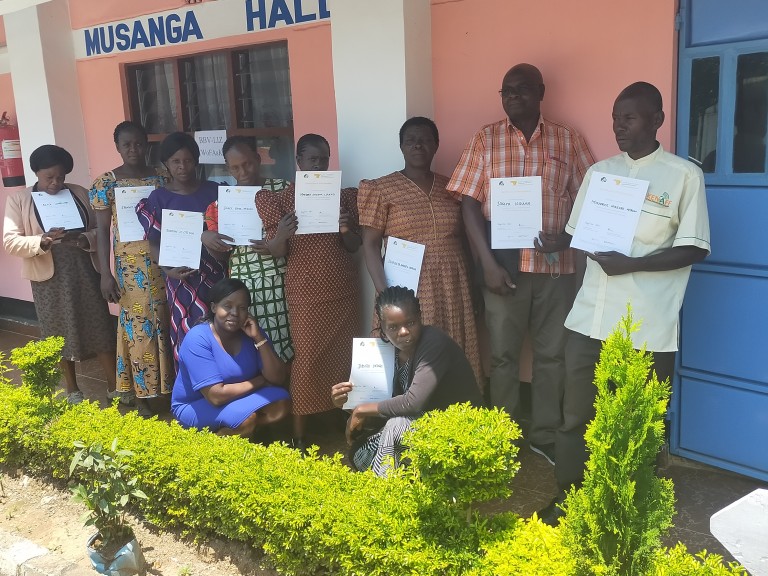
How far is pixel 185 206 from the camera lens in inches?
177

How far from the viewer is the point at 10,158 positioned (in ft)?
23.9

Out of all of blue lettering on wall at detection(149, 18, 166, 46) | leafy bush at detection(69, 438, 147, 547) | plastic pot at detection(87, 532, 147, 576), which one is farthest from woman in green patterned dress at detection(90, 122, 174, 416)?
plastic pot at detection(87, 532, 147, 576)

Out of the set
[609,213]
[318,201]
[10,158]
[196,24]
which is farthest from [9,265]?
[609,213]

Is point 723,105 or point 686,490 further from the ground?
point 723,105

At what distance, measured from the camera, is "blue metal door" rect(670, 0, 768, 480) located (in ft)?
11.2

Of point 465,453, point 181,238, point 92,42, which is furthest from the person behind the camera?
point 92,42

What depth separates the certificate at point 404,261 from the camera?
12.7ft

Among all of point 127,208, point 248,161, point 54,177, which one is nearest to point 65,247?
point 54,177

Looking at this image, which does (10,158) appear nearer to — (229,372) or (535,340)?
(229,372)

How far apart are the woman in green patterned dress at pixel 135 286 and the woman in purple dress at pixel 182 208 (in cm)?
24

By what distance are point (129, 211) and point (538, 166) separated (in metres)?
2.65

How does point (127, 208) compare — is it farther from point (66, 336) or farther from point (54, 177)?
point (66, 336)

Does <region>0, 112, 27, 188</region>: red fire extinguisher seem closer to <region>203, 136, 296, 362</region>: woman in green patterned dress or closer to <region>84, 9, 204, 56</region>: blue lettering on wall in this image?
<region>84, 9, 204, 56</region>: blue lettering on wall

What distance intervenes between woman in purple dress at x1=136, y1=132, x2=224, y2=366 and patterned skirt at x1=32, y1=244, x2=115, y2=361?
99cm
